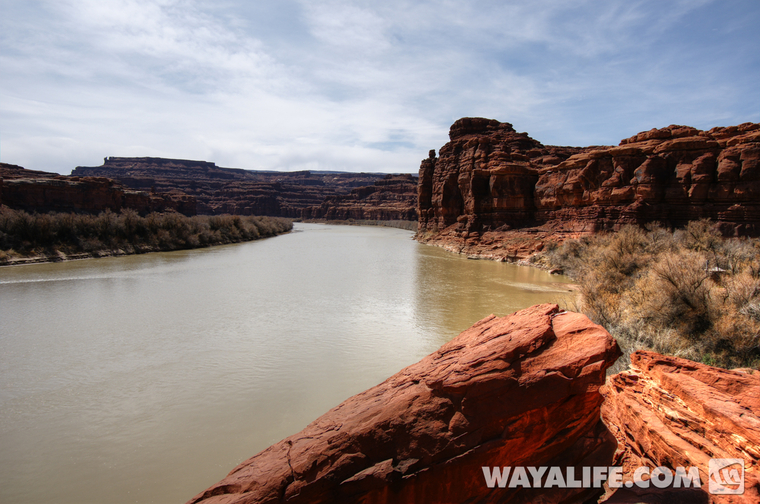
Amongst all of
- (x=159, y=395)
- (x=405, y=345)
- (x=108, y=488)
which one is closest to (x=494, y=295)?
(x=405, y=345)

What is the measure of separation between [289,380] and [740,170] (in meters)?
23.1

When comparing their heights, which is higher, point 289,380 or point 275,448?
point 275,448

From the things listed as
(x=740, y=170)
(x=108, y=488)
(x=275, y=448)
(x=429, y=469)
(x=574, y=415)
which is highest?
(x=740, y=170)

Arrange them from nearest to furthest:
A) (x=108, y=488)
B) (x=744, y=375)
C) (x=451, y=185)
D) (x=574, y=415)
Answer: (x=574, y=415) → (x=744, y=375) → (x=108, y=488) → (x=451, y=185)

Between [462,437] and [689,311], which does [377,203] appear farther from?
[462,437]

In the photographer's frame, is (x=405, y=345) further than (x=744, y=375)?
Yes

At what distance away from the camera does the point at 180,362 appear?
7.71 metres

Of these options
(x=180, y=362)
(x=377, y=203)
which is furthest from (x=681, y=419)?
(x=377, y=203)

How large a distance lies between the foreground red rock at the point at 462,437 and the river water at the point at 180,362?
2.22m

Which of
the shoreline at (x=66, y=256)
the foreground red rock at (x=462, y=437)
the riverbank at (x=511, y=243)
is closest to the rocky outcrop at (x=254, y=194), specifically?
the riverbank at (x=511, y=243)

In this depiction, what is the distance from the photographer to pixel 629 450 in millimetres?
3254

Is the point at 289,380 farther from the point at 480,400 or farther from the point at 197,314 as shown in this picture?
the point at 197,314

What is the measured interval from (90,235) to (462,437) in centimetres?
3043

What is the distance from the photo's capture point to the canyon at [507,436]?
8.97 ft
